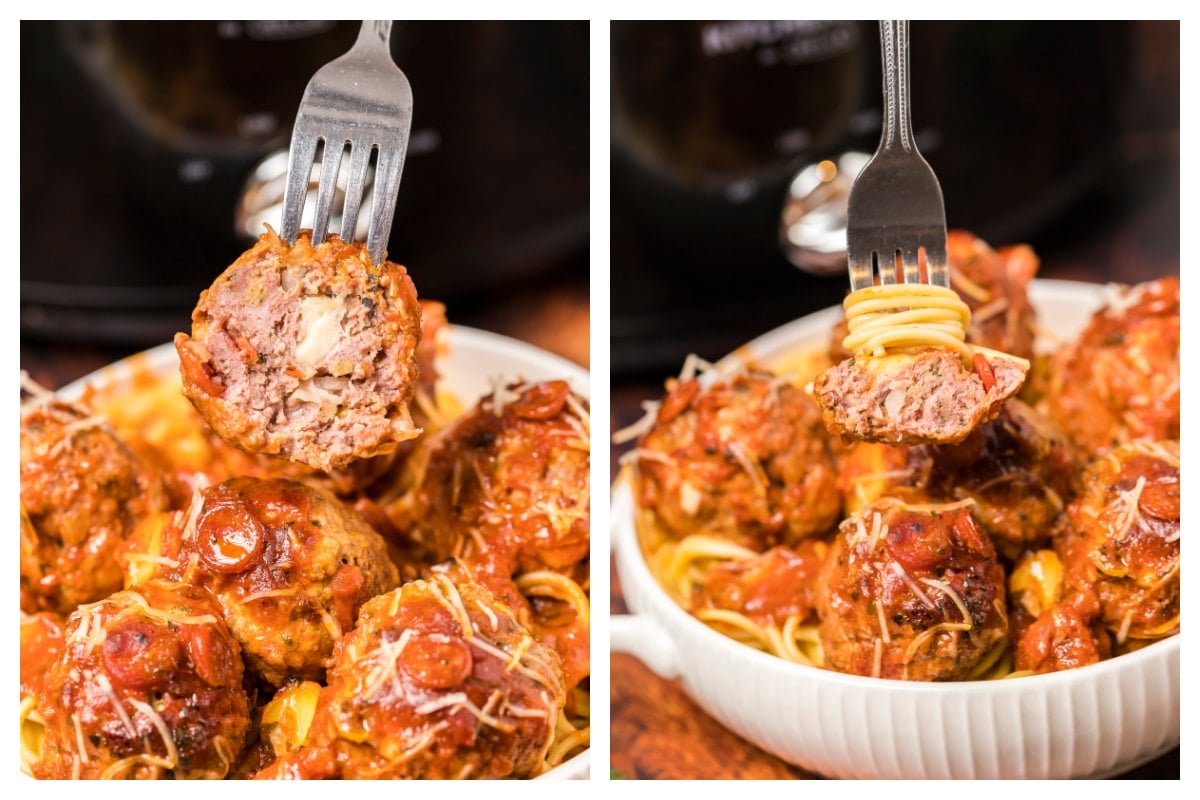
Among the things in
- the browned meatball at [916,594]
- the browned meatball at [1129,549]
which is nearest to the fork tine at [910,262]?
the browned meatball at [916,594]

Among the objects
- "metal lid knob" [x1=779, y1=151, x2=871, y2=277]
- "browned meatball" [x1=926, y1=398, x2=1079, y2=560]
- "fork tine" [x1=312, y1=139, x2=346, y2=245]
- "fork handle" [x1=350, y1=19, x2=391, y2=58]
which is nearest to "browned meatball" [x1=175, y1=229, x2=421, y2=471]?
"fork tine" [x1=312, y1=139, x2=346, y2=245]

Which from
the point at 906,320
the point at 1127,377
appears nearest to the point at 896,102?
the point at 906,320

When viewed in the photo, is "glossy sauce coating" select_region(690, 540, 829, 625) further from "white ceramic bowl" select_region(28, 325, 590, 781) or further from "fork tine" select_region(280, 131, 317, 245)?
"fork tine" select_region(280, 131, 317, 245)

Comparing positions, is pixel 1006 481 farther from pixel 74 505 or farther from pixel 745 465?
pixel 74 505

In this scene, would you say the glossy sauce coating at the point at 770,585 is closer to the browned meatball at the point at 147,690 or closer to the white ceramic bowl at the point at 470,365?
the white ceramic bowl at the point at 470,365
